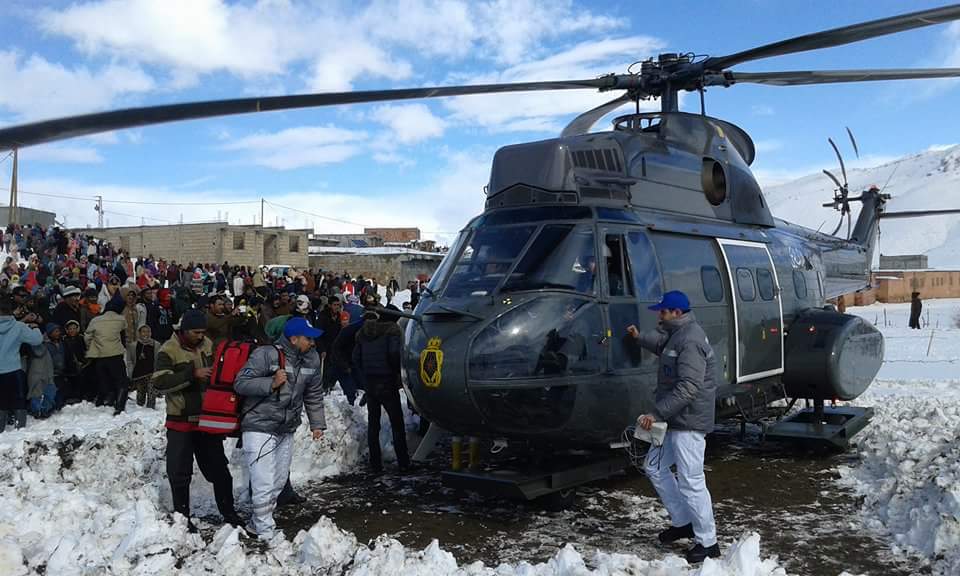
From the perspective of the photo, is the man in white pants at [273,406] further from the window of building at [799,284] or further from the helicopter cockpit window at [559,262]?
the window of building at [799,284]

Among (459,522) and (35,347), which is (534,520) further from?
(35,347)

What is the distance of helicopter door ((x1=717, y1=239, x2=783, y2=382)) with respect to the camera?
8.00 meters

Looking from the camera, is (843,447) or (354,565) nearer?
(354,565)

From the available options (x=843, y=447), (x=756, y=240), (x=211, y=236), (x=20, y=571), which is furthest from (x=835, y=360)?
(x=211, y=236)

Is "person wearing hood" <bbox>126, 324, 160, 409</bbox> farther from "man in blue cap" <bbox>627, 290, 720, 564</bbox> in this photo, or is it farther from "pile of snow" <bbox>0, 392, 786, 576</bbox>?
"man in blue cap" <bbox>627, 290, 720, 564</bbox>

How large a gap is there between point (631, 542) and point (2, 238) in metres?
27.8

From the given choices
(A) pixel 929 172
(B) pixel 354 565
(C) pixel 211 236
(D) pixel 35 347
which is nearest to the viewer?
(B) pixel 354 565

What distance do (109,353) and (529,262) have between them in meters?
6.80

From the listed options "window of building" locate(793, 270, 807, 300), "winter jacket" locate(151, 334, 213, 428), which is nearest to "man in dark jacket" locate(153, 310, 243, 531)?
"winter jacket" locate(151, 334, 213, 428)

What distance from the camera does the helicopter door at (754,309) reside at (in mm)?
7996

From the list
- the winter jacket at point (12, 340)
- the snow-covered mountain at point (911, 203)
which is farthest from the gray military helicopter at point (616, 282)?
the snow-covered mountain at point (911, 203)

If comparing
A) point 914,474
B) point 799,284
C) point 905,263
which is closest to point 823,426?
point 799,284

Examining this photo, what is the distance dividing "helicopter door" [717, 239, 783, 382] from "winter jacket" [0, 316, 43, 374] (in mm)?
8252

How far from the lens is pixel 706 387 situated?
18.4 ft
